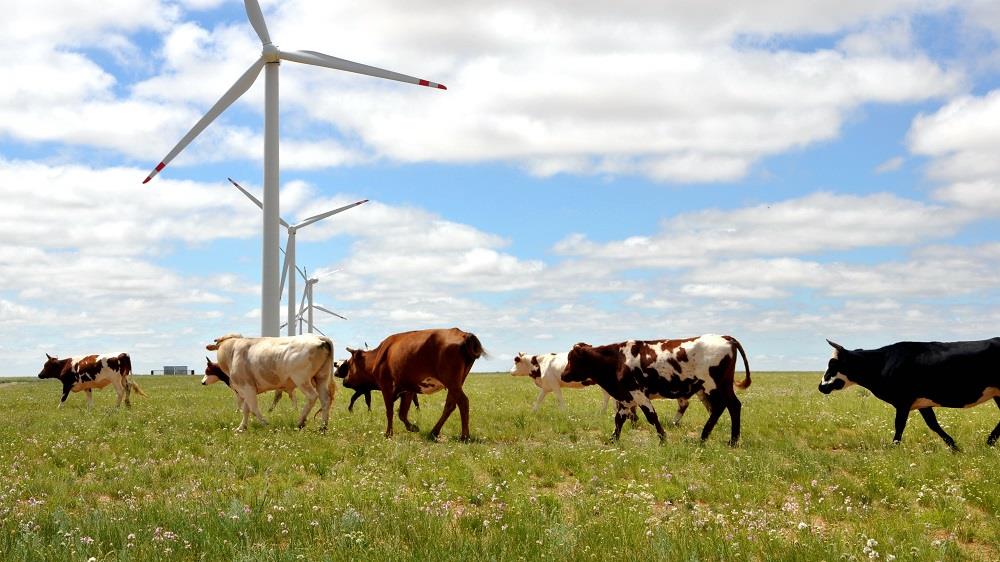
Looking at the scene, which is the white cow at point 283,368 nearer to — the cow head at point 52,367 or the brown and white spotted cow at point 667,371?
the brown and white spotted cow at point 667,371

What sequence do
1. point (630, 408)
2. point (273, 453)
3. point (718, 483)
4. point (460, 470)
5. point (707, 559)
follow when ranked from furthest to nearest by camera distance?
point (630, 408)
point (273, 453)
point (460, 470)
point (718, 483)
point (707, 559)

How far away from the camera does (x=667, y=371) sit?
16.8m

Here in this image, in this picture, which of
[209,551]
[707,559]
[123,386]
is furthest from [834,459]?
[123,386]

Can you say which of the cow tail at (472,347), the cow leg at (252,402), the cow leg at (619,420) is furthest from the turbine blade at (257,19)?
the cow leg at (619,420)

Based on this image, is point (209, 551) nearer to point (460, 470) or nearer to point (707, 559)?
point (707, 559)

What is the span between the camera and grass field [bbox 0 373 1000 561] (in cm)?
764

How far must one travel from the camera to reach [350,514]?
28.2 ft

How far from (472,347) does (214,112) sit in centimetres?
2733

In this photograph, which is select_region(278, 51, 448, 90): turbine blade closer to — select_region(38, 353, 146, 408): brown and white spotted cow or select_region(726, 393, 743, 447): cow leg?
select_region(38, 353, 146, 408): brown and white spotted cow

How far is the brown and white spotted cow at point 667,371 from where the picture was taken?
16328 millimetres

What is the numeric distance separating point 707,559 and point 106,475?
31.2 feet

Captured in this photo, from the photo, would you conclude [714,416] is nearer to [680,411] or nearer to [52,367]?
[680,411]

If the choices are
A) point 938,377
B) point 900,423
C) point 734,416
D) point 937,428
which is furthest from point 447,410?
point 938,377

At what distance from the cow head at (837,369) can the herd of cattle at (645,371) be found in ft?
0.07
